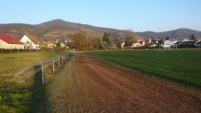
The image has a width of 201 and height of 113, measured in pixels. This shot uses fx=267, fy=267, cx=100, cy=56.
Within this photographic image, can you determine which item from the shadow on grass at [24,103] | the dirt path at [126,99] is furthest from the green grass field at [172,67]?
the shadow on grass at [24,103]

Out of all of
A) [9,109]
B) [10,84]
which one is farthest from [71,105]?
[10,84]

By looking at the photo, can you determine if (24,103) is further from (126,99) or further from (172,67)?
(172,67)

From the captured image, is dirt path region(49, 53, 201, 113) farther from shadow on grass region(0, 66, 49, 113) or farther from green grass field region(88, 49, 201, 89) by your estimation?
green grass field region(88, 49, 201, 89)

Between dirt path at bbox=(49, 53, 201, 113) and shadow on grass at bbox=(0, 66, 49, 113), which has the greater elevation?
dirt path at bbox=(49, 53, 201, 113)

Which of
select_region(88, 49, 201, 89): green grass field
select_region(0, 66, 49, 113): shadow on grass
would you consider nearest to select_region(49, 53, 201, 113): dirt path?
select_region(0, 66, 49, 113): shadow on grass

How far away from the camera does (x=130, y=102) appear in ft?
28.8

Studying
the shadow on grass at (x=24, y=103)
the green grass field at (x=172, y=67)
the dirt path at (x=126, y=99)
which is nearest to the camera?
the dirt path at (x=126, y=99)

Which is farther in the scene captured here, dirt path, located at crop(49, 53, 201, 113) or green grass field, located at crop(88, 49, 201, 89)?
green grass field, located at crop(88, 49, 201, 89)

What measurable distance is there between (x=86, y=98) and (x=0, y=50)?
64.2 metres

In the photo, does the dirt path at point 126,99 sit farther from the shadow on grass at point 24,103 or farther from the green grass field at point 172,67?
the green grass field at point 172,67

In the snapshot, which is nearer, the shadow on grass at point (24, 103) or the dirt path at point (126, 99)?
the dirt path at point (126, 99)

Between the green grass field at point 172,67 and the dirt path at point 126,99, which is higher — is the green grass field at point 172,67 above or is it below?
below

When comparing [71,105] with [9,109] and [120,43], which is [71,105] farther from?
[120,43]

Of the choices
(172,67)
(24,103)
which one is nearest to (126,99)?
(24,103)
